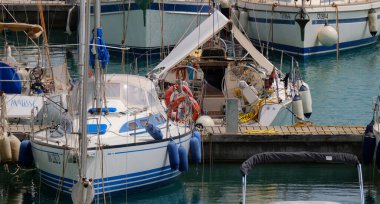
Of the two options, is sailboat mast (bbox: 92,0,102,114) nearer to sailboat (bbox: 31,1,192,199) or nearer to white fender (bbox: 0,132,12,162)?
sailboat (bbox: 31,1,192,199)

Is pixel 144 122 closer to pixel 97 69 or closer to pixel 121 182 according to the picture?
pixel 121 182

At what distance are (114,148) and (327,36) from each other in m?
26.9

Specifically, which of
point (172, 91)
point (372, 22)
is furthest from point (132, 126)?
point (372, 22)

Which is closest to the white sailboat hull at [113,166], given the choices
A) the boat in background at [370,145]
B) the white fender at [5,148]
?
the white fender at [5,148]

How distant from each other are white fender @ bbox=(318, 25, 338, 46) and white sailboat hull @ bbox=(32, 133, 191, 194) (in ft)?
81.1

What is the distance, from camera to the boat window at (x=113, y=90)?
28906mm

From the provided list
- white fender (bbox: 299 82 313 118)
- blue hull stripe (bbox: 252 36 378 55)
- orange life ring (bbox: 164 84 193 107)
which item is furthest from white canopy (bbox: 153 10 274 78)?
blue hull stripe (bbox: 252 36 378 55)

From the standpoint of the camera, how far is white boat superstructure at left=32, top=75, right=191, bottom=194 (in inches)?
1029

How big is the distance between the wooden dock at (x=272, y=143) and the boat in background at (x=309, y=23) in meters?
21.0

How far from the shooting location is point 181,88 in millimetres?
31609

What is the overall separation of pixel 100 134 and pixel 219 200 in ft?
11.6

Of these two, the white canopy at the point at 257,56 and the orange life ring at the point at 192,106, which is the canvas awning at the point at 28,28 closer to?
the orange life ring at the point at 192,106

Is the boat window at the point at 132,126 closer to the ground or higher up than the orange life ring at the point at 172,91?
closer to the ground

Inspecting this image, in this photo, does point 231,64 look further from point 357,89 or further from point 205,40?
point 357,89
